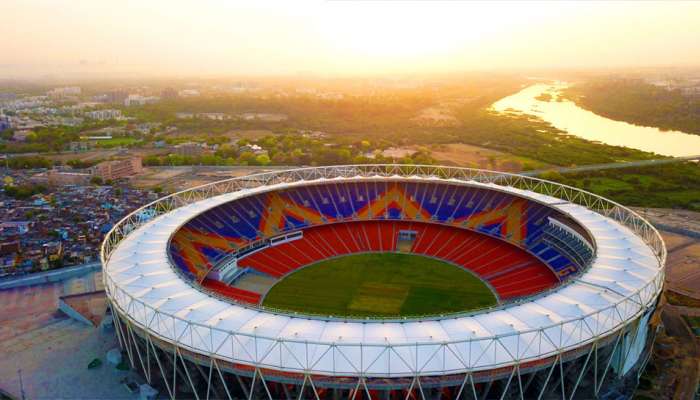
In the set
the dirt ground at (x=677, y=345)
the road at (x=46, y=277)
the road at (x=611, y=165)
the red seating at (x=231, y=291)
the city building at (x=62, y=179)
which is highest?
the road at (x=611, y=165)

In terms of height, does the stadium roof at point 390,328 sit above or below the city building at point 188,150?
above

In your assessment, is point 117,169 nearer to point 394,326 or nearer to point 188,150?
point 188,150

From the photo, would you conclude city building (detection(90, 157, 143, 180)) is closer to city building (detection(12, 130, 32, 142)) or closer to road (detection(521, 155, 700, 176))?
city building (detection(12, 130, 32, 142))

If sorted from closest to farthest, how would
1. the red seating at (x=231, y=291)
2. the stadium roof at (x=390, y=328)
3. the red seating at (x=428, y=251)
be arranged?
the stadium roof at (x=390, y=328) → the red seating at (x=231, y=291) → the red seating at (x=428, y=251)

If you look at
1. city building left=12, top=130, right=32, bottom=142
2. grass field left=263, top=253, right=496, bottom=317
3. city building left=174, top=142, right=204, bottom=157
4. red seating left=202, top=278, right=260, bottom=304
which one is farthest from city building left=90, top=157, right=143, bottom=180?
grass field left=263, top=253, right=496, bottom=317

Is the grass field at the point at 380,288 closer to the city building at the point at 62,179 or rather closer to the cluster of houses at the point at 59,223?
the cluster of houses at the point at 59,223

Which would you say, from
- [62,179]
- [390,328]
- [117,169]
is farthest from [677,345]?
[62,179]

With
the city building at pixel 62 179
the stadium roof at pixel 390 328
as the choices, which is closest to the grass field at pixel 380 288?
the stadium roof at pixel 390 328
